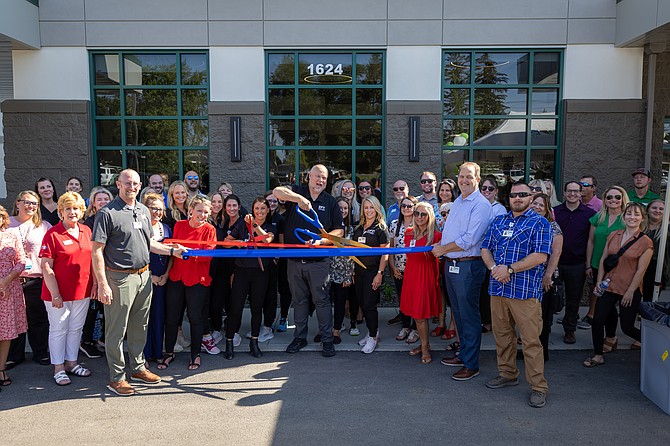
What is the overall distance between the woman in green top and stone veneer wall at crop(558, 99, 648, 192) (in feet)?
10.6

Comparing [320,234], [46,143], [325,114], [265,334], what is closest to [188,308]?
[265,334]

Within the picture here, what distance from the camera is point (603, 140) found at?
9.53 metres

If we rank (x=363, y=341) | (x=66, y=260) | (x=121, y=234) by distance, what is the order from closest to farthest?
(x=121, y=234)
(x=66, y=260)
(x=363, y=341)

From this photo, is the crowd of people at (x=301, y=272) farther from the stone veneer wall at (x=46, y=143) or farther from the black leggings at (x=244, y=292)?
the stone veneer wall at (x=46, y=143)

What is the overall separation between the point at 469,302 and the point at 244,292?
245 centimetres

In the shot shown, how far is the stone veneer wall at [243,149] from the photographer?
9508 mm

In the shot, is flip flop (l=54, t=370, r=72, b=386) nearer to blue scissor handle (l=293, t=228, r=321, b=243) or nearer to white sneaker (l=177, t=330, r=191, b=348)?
white sneaker (l=177, t=330, r=191, b=348)

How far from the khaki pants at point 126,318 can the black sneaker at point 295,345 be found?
5.43ft

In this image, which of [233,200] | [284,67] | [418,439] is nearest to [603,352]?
[418,439]

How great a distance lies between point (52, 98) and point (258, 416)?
767 cm

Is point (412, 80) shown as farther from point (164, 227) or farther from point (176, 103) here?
point (164, 227)

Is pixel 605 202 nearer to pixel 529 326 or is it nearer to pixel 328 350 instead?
pixel 529 326

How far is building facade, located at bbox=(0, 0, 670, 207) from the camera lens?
942 cm

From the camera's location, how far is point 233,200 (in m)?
6.25
